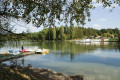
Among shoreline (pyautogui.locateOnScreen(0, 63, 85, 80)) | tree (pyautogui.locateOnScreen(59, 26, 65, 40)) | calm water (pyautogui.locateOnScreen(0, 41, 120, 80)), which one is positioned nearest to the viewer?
shoreline (pyautogui.locateOnScreen(0, 63, 85, 80))

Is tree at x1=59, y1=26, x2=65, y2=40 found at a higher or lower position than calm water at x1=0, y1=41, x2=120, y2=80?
higher

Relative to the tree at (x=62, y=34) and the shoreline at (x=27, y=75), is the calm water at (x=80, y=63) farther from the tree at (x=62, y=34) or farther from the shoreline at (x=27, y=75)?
the tree at (x=62, y=34)

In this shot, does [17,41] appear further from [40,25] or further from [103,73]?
[103,73]

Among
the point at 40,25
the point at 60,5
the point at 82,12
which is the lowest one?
the point at 40,25

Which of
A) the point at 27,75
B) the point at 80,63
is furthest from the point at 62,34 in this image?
the point at 27,75

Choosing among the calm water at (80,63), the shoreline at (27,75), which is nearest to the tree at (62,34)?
the calm water at (80,63)

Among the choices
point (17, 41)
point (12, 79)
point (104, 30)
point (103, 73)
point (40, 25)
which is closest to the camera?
point (12, 79)

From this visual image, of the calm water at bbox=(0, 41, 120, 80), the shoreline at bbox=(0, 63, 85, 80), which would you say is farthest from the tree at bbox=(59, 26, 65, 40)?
the shoreline at bbox=(0, 63, 85, 80)

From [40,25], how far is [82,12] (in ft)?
8.29

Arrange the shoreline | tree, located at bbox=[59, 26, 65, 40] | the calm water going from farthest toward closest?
tree, located at bbox=[59, 26, 65, 40] < the calm water < the shoreline

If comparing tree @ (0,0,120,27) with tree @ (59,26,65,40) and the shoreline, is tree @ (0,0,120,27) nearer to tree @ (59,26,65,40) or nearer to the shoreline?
the shoreline

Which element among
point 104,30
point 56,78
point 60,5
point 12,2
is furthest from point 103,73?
point 104,30

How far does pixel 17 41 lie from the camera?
663 cm

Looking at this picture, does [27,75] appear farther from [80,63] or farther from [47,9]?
[80,63]
